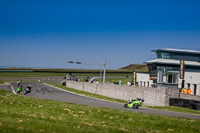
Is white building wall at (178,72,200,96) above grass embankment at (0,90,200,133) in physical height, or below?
above

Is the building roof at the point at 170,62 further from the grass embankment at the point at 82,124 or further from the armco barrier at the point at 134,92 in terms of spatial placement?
the grass embankment at the point at 82,124

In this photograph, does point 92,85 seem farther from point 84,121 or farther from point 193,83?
point 84,121

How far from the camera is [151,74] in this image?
63.7 m

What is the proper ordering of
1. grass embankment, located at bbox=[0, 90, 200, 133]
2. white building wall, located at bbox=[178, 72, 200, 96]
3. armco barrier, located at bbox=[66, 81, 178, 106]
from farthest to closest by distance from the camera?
white building wall, located at bbox=[178, 72, 200, 96], armco barrier, located at bbox=[66, 81, 178, 106], grass embankment, located at bbox=[0, 90, 200, 133]

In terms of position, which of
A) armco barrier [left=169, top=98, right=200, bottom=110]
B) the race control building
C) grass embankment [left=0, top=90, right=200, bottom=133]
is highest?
the race control building

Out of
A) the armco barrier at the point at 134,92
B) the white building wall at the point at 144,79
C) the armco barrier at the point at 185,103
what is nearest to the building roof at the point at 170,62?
the white building wall at the point at 144,79

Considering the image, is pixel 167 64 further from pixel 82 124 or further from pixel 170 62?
pixel 82 124

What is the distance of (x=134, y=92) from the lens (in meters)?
36.8

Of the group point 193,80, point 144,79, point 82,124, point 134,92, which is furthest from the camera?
point 144,79

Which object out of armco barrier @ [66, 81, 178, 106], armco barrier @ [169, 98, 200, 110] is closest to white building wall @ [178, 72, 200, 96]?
armco barrier @ [66, 81, 178, 106]

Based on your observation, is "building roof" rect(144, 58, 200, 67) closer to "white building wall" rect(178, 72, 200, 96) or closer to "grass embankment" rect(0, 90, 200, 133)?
"white building wall" rect(178, 72, 200, 96)

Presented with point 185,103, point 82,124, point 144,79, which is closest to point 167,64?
point 144,79

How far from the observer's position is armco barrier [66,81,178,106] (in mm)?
29641

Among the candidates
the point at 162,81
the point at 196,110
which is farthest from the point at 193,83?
the point at 196,110
